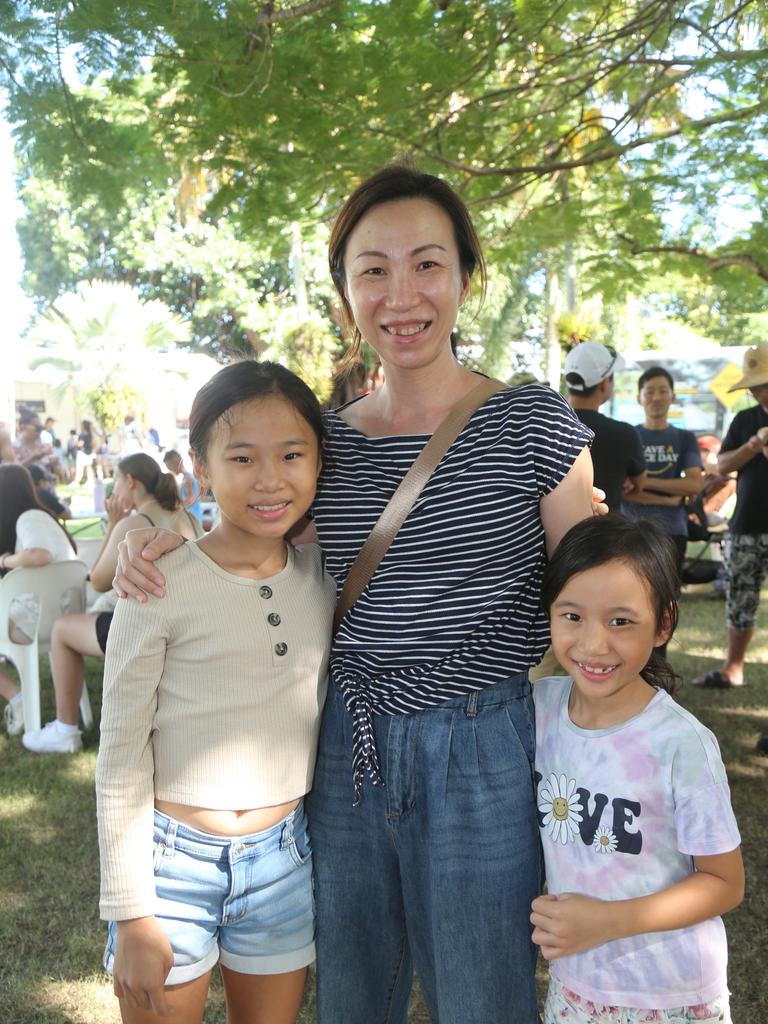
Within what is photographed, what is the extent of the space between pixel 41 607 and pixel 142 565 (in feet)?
14.4

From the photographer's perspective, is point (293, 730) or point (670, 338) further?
point (670, 338)

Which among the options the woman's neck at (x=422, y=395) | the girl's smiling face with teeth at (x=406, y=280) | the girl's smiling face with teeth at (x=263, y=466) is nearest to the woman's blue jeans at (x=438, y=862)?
the girl's smiling face with teeth at (x=263, y=466)

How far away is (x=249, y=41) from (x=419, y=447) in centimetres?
241

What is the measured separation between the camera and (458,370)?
1725mm

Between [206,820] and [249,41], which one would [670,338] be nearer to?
[249,41]

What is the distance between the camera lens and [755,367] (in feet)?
16.1

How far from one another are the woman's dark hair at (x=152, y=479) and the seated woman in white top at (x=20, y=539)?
2.55 feet

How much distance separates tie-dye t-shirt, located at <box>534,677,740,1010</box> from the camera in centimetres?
147

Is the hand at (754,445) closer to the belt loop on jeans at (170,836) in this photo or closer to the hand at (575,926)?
the hand at (575,926)

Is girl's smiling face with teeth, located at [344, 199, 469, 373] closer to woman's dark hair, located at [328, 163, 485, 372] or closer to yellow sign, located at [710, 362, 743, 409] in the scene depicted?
woman's dark hair, located at [328, 163, 485, 372]

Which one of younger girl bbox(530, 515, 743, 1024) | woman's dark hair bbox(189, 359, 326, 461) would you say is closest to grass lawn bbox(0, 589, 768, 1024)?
younger girl bbox(530, 515, 743, 1024)

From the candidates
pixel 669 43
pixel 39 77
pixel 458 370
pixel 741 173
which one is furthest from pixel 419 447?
pixel 669 43

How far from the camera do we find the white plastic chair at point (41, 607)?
17.3ft

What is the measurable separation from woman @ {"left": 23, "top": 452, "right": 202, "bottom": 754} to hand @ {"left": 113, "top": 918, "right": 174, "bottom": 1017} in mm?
3606
